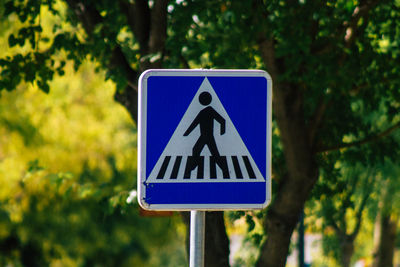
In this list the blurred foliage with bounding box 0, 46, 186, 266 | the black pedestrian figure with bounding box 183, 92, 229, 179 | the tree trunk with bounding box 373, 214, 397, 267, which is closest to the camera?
the black pedestrian figure with bounding box 183, 92, 229, 179

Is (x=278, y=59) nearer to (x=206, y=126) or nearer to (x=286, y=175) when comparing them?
(x=286, y=175)

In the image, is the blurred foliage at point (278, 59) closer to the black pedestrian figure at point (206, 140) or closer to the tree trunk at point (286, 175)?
the tree trunk at point (286, 175)

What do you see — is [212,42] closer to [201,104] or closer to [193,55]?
[193,55]

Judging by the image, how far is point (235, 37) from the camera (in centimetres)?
697

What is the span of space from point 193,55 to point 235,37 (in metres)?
0.60

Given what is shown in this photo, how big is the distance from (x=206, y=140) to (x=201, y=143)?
3 centimetres

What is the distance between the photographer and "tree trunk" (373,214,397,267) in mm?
19188

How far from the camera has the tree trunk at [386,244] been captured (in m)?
19.2

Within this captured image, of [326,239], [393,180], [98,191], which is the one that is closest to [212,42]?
[98,191]

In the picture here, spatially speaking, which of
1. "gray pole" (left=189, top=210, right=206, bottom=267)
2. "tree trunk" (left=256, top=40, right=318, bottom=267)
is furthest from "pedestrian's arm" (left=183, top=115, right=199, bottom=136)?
"tree trunk" (left=256, top=40, right=318, bottom=267)

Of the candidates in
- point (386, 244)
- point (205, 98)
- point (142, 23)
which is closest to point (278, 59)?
point (142, 23)

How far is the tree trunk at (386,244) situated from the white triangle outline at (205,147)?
15968 millimetres

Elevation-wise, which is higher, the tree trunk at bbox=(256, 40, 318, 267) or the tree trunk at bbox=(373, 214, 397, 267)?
the tree trunk at bbox=(256, 40, 318, 267)

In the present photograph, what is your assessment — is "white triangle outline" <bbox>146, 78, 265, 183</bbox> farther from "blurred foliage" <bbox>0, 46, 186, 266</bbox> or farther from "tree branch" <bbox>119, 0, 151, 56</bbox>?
"blurred foliage" <bbox>0, 46, 186, 266</bbox>
